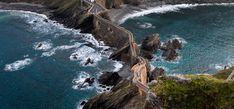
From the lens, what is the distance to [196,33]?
358 feet

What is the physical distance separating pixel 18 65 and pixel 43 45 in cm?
1277

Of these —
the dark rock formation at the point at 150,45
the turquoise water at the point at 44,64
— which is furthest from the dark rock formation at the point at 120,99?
the dark rock formation at the point at 150,45

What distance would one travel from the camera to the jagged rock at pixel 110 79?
78.6 meters

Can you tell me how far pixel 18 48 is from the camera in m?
98.6

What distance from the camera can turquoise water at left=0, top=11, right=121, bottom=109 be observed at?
74.8 metres

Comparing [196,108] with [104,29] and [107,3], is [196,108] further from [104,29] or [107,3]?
[107,3]

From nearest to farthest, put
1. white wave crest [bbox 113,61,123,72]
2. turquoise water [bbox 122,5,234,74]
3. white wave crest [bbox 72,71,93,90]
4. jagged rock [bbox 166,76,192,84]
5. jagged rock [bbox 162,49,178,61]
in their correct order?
jagged rock [bbox 166,76,192,84] → white wave crest [bbox 72,71,93,90] → white wave crest [bbox 113,61,123,72] → turquoise water [bbox 122,5,234,74] → jagged rock [bbox 162,49,178,61]

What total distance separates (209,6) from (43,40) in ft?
174

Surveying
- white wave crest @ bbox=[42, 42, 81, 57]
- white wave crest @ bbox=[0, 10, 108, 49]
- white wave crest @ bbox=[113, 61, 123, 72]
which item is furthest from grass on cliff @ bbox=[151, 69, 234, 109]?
white wave crest @ bbox=[0, 10, 108, 49]

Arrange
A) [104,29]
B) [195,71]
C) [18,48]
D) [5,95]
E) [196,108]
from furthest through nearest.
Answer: [104,29]
[18,48]
[195,71]
[5,95]
[196,108]

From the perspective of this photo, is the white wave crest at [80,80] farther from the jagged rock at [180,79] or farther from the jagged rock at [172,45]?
the jagged rock at [180,79]

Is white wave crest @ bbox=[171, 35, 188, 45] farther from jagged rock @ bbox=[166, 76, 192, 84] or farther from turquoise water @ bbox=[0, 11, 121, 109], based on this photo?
jagged rock @ bbox=[166, 76, 192, 84]

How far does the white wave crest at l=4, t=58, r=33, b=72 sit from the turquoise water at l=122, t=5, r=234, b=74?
80.4 ft

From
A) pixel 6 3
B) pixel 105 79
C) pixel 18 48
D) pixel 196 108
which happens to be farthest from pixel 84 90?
pixel 6 3
